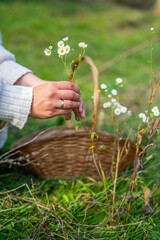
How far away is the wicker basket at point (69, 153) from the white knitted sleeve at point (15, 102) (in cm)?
23

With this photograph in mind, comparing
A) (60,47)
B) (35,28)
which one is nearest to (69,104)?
(60,47)

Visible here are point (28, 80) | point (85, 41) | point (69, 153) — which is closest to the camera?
point (28, 80)

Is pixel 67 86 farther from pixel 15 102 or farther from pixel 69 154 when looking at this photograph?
pixel 69 154

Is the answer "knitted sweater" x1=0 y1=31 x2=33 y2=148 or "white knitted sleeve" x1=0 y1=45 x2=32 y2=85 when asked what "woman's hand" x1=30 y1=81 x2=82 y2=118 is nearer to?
"knitted sweater" x1=0 y1=31 x2=33 y2=148

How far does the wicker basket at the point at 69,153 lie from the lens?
3.75 feet

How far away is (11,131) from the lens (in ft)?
5.98

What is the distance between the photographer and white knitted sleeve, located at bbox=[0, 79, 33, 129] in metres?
0.91

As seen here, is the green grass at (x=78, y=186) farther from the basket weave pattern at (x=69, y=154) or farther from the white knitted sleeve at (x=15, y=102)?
the white knitted sleeve at (x=15, y=102)

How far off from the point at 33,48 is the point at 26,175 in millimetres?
3119

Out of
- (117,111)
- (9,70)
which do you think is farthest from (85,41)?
(117,111)

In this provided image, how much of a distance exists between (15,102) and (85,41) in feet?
12.6

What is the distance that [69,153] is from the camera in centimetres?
120

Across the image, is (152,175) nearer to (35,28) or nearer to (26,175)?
(26,175)

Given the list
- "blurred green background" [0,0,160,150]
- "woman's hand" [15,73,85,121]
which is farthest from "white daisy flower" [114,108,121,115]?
"blurred green background" [0,0,160,150]
